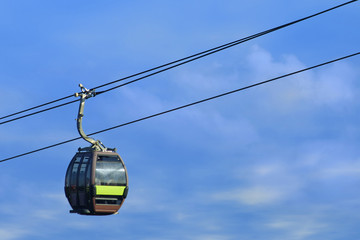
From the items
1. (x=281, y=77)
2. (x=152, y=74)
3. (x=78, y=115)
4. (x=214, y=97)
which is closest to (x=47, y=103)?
(x=78, y=115)

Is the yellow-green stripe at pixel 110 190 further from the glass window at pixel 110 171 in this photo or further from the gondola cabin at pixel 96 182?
the glass window at pixel 110 171

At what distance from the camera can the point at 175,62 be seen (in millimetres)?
22688

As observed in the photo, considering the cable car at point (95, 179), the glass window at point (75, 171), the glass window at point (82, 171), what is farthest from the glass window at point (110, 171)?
the glass window at point (75, 171)

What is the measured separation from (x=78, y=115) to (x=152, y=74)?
4245 mm

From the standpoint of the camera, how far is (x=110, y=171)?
26406mm

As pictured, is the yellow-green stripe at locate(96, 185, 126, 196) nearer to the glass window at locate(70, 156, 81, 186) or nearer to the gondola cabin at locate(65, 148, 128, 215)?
the gondola cabin at locate(65, 148, 128, 215)

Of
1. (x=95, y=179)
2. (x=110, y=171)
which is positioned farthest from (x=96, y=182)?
(x=110, y=171)

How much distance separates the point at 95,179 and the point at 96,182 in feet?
0.38

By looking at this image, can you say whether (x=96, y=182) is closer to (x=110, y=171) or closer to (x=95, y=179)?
(x=95, y=179)

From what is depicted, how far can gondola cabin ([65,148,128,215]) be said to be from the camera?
26141mm

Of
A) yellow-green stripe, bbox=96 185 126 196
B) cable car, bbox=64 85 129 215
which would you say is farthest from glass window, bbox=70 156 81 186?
yellow-green stripe, bbox=96 185 126 196

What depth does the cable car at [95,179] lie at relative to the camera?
2614 cm

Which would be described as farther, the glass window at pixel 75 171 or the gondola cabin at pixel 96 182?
the glass window at pixel 75 171

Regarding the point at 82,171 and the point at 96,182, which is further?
the point at 82,171
